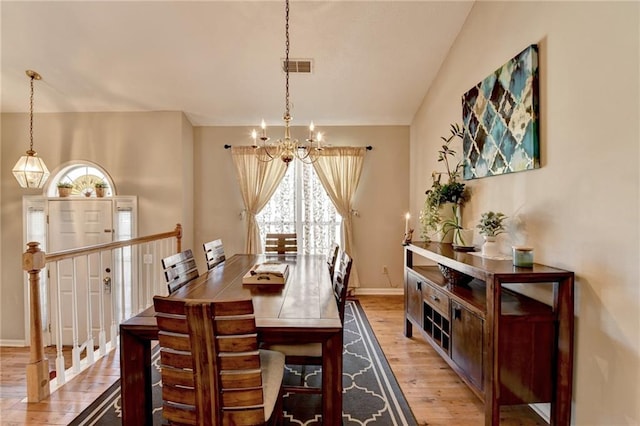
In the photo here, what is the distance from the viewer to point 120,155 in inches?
171

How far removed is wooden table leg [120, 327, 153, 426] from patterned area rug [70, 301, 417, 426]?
0.57 m

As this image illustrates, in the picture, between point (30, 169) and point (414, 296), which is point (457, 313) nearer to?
point (414, 296)

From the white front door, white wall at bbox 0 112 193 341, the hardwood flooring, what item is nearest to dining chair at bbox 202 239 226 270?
white wall at bbox 0 112 193 341

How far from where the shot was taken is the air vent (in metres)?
3.47

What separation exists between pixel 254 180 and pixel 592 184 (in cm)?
390

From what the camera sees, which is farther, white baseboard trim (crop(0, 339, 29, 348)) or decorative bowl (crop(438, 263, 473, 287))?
white baseboard trim (crop(0, 339, 29, 348))

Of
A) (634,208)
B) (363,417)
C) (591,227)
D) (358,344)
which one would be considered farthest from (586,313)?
(358,344)

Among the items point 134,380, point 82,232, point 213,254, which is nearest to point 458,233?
point 213,254

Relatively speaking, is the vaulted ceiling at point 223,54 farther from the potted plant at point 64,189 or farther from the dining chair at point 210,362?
the dining chair at point 210,362

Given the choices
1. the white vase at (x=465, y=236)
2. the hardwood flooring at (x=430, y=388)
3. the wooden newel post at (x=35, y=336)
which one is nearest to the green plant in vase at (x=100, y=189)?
the wooden newel post at (x=35, y=336)

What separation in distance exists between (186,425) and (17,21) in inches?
155

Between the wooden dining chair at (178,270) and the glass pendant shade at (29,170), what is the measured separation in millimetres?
2799

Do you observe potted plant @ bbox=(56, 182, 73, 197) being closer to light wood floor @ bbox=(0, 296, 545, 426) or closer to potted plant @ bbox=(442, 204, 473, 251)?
light wood floor @ bbox=(0, 296, 545, 426)

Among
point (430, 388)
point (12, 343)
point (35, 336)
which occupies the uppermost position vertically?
point (35, 336)
